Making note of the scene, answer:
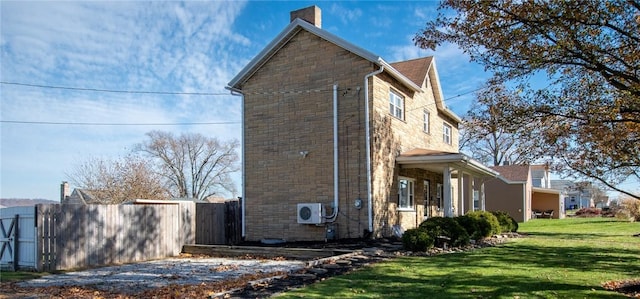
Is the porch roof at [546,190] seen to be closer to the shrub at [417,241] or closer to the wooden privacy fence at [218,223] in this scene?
the wooden privacy fence at [218,223]

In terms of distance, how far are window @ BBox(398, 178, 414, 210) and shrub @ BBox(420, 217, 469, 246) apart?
401 centimetres

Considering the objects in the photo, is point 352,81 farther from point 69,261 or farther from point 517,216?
point 517,216

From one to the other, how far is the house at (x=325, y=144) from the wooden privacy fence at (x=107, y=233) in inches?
133

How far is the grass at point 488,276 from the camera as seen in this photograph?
7.76 metres

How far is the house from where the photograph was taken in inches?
660

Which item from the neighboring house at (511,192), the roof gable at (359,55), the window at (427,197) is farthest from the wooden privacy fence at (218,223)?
the neighboring house at (511,192)

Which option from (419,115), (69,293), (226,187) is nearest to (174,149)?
(226,187)

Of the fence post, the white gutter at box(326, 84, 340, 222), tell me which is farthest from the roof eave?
the fence post

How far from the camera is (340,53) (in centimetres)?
1736

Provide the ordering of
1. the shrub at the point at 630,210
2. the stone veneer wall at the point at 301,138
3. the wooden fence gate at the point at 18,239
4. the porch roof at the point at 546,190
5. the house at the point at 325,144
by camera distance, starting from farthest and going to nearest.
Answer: the porch roof at the point at 546,190 → the shrub at the point at 630,210 → the stone veneer wall at the point at 301,138 → the house at the point at 325,144 → the wooden fence gate at the point at 18,239

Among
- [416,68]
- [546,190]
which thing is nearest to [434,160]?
[416,68]

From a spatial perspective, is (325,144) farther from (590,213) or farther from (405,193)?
(590,213)

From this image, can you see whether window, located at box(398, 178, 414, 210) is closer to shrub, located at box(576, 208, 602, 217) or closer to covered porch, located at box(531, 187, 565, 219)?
covered porch, located at box(531, 187, 565, 219)

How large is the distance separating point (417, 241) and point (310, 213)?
4827mm
